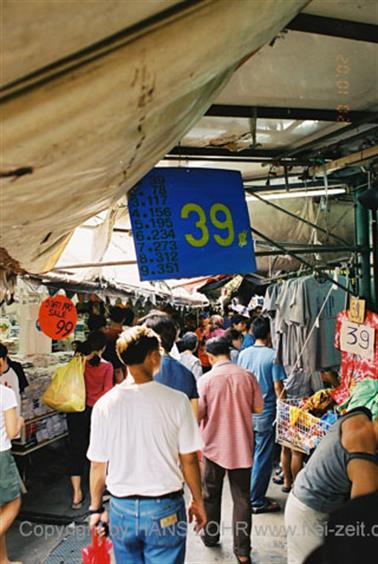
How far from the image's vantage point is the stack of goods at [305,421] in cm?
481

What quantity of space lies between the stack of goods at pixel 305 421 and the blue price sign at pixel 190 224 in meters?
1.96

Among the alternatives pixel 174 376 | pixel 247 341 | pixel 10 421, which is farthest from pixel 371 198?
pixel 247 341

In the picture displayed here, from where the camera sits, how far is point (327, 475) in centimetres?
284

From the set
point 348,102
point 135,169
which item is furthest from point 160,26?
point 348,102

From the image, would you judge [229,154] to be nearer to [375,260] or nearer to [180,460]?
[375,260]

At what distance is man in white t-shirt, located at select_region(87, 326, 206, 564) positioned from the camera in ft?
10.2

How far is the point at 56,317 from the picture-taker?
253 inches

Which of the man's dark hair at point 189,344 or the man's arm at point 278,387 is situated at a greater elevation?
the man's dark hair at point 189,344

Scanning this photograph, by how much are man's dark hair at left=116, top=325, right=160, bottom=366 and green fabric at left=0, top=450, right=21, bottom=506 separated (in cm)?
209

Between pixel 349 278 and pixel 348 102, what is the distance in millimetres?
2356

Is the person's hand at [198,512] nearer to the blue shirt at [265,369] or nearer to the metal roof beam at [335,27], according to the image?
the blue shirt at [265,369]

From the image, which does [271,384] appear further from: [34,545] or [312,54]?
[312,54]

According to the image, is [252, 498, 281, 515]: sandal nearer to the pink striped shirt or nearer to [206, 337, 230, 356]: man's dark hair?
the pink striped shirt

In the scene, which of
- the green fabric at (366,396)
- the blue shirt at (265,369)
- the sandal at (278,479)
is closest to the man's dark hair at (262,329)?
the blue shirt at (265,369)
